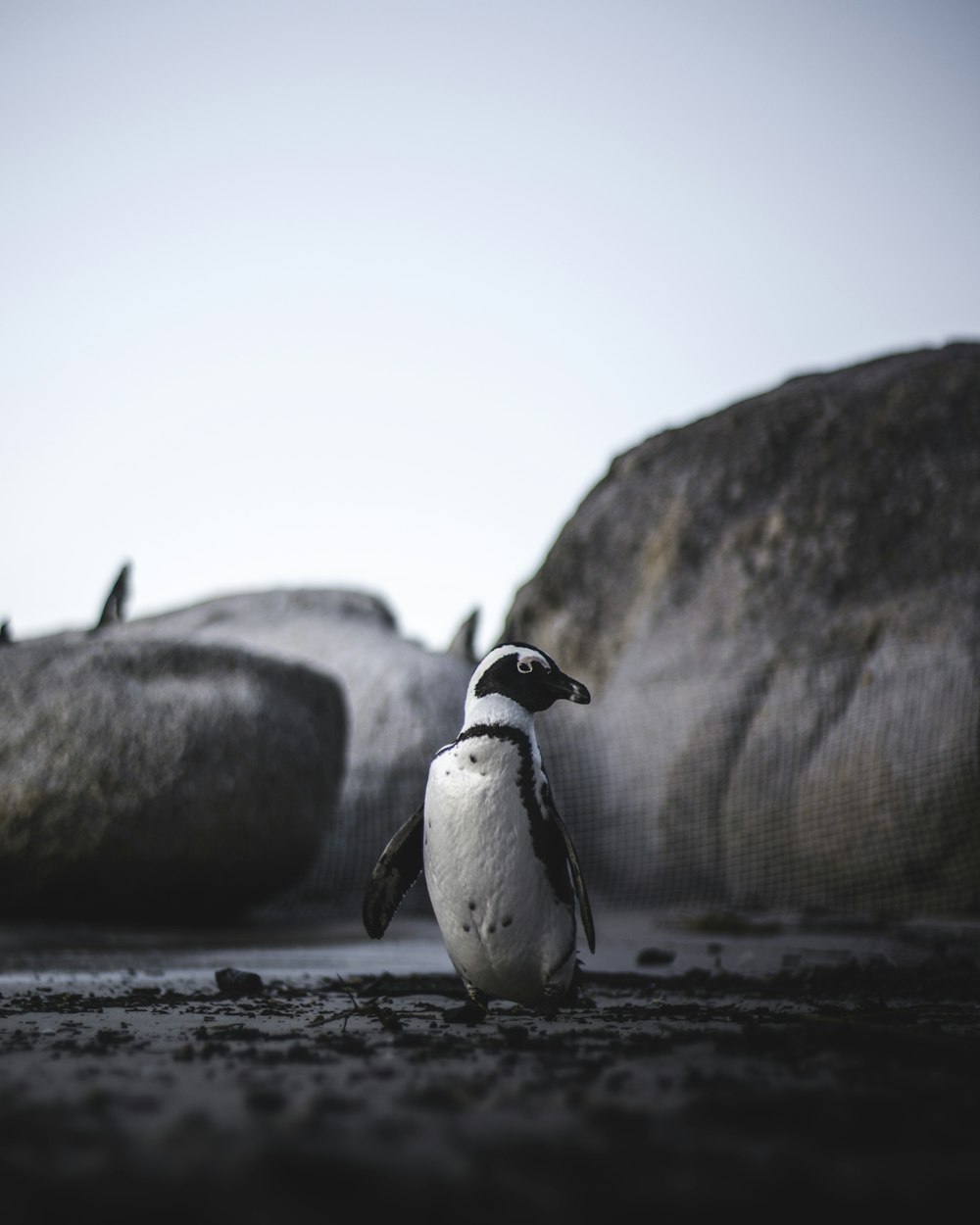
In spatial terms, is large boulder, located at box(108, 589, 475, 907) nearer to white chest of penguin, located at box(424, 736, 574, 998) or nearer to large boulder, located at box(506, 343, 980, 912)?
large boulder, located at box(506, 343, 980, 912)

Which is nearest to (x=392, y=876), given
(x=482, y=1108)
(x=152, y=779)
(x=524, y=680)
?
(x=524, y=680)

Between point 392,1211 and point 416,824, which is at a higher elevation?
point 416,824

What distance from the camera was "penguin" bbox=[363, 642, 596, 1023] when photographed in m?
1.75

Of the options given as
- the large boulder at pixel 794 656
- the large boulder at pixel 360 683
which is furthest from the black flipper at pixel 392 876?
the large boulder at pixel 794 656

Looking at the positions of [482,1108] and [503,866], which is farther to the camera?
[503,866]

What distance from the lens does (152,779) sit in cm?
435

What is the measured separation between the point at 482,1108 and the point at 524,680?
102 centimetres

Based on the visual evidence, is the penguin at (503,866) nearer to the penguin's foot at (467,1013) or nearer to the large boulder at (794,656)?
the penguin's foot at (467,1013)

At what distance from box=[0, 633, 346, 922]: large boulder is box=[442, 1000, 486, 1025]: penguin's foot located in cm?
291

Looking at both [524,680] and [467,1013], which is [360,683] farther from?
[467,1013]

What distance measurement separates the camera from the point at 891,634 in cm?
549

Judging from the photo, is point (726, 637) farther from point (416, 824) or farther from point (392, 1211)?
point (392, 1211)

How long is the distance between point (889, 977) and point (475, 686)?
1197 mm

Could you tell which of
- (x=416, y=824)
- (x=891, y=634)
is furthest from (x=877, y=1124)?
(x=891, y=634)
